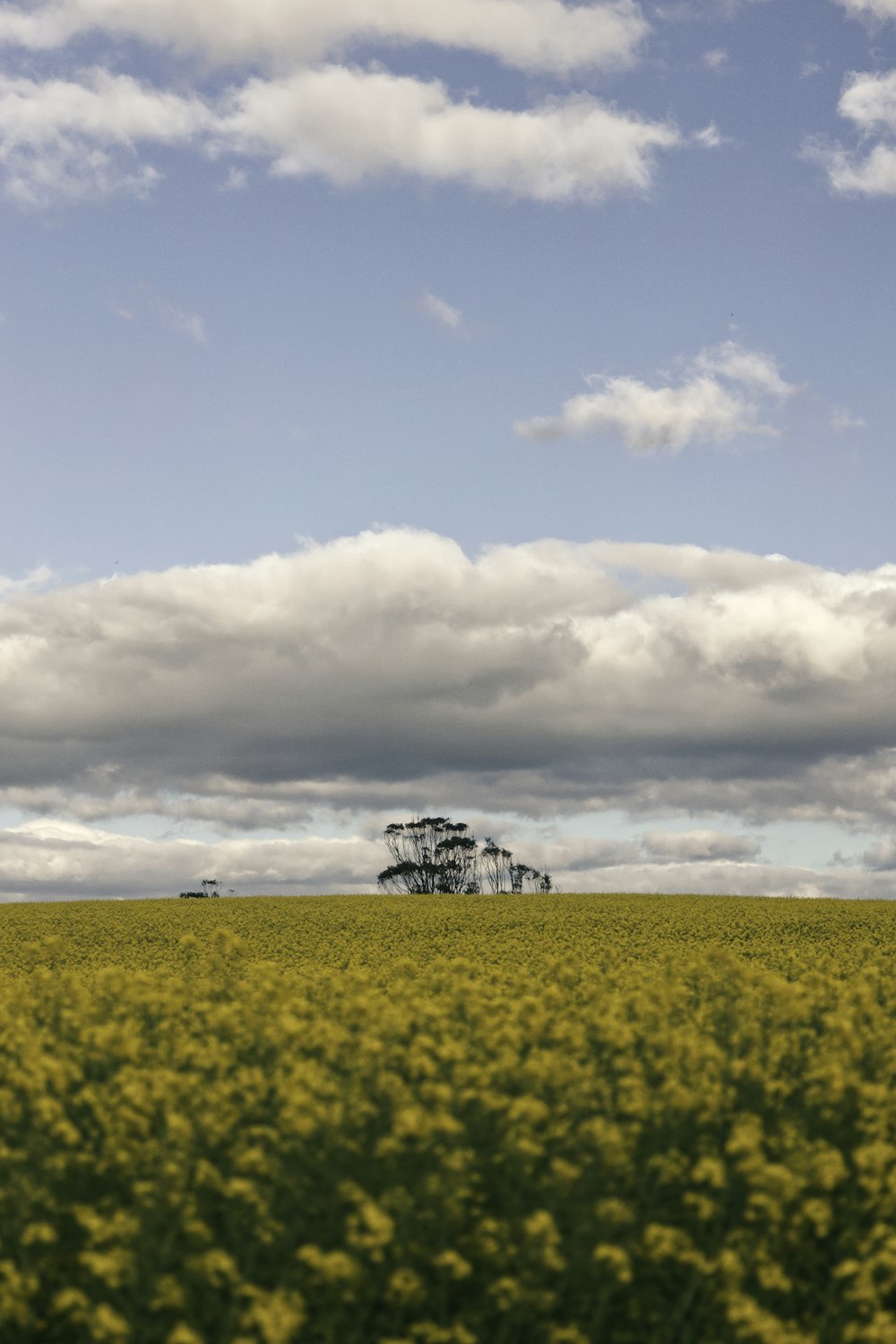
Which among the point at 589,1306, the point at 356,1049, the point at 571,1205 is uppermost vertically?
the point at 356,1049

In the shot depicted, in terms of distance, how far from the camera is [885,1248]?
915 cm

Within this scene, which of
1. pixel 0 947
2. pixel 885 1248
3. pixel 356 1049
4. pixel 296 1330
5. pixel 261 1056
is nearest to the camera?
pixel 296 1330

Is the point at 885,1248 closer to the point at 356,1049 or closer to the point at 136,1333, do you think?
the point at 356,1049

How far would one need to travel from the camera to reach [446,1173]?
27.0ft

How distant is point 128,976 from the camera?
1277cm

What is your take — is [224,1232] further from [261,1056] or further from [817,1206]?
[817,1206]

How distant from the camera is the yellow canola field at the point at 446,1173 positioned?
777cm

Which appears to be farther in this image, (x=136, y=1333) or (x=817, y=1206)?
(x=817, y=1206)

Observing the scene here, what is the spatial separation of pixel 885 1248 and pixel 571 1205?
2.62 metres

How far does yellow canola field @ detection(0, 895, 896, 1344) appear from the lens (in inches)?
306

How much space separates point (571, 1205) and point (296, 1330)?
6.50 ft

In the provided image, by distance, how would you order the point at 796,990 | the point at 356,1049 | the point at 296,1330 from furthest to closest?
the point at 796,990
the point at 356,1049
the point at 296,1330

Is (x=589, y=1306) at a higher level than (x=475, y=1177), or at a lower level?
lower

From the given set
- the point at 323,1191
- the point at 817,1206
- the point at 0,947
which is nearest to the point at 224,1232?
the point at 323,1191
